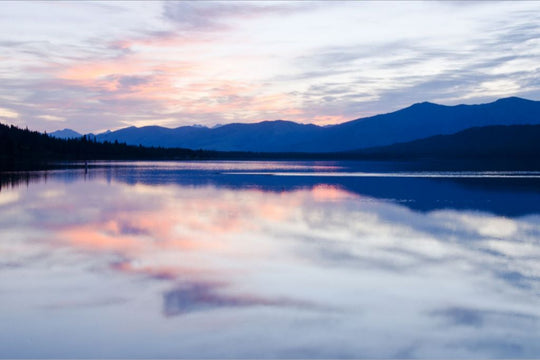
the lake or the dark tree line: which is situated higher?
the dark tree line

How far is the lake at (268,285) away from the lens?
29.1 ft

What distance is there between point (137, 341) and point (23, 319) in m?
2.49

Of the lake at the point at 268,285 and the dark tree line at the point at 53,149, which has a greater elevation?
the dark tree line at the point at 53,149

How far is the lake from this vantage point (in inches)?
350

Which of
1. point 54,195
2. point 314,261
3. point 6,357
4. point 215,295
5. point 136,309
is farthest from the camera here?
point 54,195

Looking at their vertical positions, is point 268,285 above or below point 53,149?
below

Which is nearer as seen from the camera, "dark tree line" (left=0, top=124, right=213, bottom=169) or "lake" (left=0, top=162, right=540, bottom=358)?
"lake" (left=0, top=162, right=540, bottom=358)

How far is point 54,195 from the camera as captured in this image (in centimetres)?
3406

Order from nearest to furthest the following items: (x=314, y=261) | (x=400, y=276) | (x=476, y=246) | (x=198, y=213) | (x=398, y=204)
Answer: (x=400, y=276) → (x=314, y=261) → (x=476, y=246) → (x=198, y=213) → (x=398, y=204)

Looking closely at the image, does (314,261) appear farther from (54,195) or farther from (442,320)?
(54,195)

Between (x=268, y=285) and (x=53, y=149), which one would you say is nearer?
(x=268, y=285)

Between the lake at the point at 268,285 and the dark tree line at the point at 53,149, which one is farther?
the dark tree line at the point at 53,149

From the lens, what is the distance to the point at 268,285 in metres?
12.4

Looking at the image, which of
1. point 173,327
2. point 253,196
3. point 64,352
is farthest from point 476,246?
point 253,196
